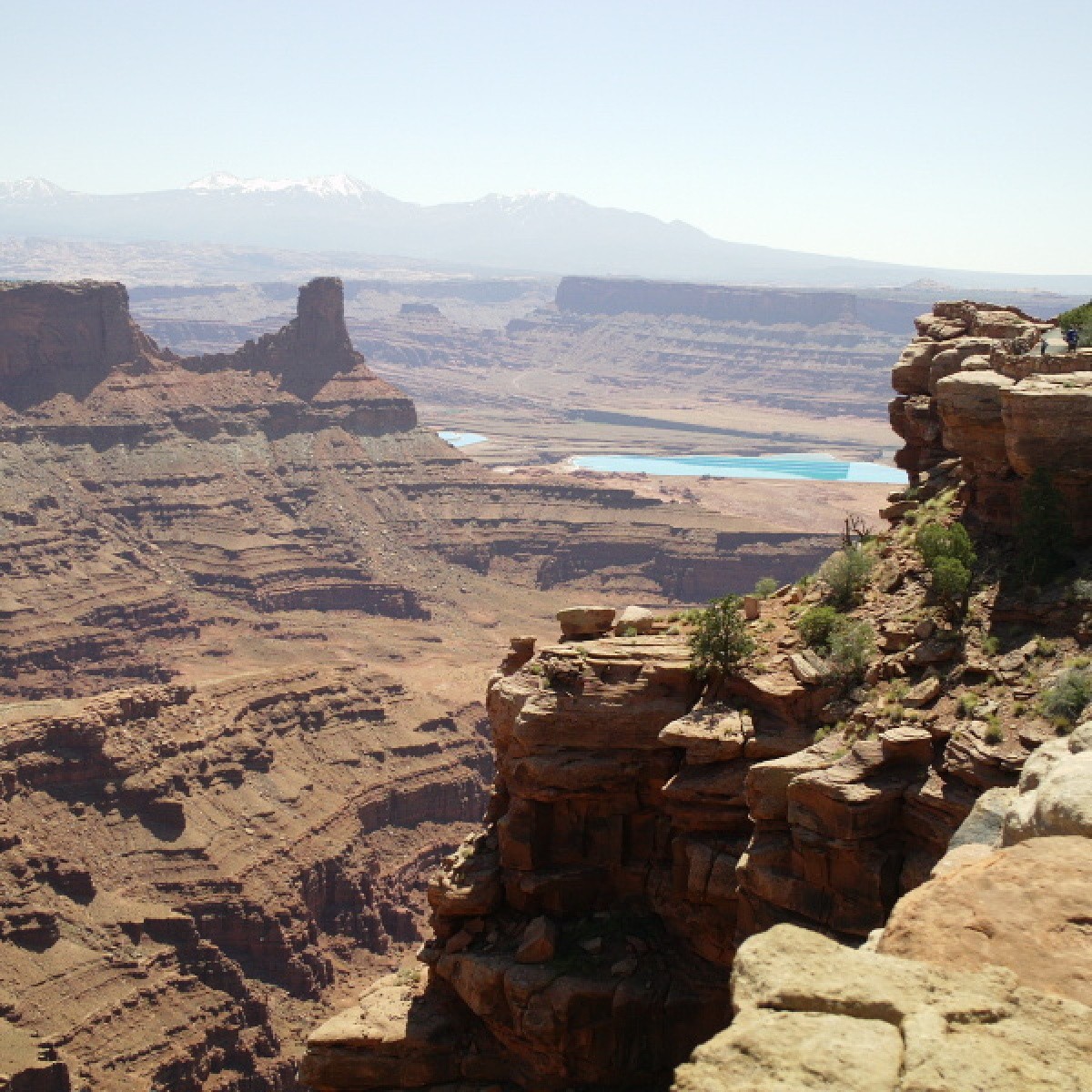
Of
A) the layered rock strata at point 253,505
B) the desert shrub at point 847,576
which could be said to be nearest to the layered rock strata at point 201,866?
the desert shrub at point 847,576

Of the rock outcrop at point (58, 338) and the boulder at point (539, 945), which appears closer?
the boulder at point (539, 945)

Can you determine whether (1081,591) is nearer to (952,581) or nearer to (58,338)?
(952,581)

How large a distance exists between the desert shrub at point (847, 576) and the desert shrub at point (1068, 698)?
21.1 ft

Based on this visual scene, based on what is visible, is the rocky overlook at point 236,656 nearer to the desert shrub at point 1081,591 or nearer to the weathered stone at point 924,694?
the weathered stone at point 924,694

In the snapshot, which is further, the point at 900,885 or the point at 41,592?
the point at 41,592

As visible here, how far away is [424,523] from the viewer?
5492 inches

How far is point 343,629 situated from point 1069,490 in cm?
9629

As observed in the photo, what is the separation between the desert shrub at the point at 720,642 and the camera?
1041 inches

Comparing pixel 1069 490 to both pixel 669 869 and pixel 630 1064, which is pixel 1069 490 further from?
pixel 630 1064

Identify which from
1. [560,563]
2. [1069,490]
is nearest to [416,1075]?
[1069,490]

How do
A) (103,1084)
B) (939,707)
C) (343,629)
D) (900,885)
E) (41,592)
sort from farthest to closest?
(343,629) < (41,592) < (103,1084) < (939,707) < (900,885)

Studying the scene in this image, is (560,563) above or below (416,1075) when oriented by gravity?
below

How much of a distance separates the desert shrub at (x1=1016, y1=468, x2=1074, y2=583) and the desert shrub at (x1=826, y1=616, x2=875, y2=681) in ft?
9.08

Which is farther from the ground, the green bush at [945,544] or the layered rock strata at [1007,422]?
the layered rock strata at [1007,422]
